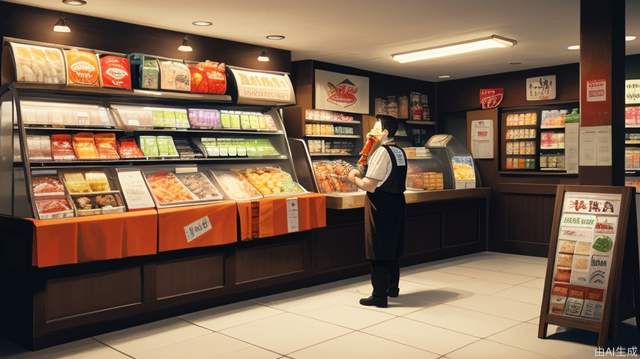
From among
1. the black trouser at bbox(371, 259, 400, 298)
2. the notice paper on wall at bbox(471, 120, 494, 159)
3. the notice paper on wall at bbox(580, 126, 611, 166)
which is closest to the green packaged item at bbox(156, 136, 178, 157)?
the black trouser at bbox(371, 259, 400, 298)

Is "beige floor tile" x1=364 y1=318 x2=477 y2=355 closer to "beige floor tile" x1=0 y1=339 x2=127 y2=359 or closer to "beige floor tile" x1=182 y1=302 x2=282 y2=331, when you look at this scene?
"beige floor tile" x1=182 y1=302 x2=282 y2=331

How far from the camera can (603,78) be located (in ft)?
15.0

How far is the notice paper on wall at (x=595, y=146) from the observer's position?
4.54 m

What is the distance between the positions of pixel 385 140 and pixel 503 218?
4.03 m

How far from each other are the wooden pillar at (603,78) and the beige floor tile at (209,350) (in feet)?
9.98

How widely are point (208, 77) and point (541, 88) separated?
5.40 metres

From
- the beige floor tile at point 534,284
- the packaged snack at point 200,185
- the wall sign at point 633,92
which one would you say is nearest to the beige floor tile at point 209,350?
the packaged snack at point 200,185

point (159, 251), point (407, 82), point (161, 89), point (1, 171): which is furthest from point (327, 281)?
point (407, 82)

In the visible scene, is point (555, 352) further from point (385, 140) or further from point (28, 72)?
Answer: point (28, 72)

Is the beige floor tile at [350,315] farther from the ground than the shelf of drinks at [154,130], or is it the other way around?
the shelf of drinks at [154,130]

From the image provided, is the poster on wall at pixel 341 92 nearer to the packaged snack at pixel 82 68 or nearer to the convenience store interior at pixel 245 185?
the convenience store interior at pixel 245 185

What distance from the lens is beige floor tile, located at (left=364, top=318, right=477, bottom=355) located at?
4.35 meters

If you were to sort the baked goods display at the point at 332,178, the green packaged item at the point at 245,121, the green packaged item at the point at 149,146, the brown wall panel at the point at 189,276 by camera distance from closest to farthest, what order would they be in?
the brown wall panel at the point at 189,276
the green packaged item at the point at 149,146
the green packaged item at the point at 245,121
the baked goods display at the point at 332,178

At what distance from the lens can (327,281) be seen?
6613 mm
